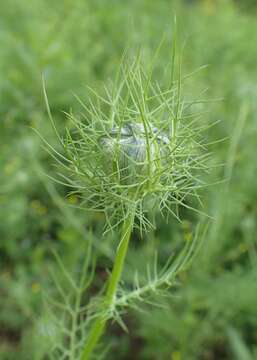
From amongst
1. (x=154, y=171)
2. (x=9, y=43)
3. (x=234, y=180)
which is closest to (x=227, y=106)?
(x=234, y=180)

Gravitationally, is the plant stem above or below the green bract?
below

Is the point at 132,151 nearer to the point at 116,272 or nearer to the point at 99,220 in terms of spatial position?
the point at 116,272

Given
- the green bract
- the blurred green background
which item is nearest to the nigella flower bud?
the green bract

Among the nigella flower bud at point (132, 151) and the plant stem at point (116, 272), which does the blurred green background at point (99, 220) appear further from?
the nigella flower bud at point (132, 151)

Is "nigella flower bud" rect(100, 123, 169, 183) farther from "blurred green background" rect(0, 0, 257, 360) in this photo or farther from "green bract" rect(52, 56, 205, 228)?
"blurred green background" rect(0, 0, 257, 360)

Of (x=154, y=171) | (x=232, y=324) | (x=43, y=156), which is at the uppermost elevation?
(x=154, y=171)

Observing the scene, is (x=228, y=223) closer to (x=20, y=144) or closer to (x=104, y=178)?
(x=20, y=144)

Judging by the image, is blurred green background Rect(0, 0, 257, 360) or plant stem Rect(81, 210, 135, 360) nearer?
plant stem Rect(81, 210, 135, 360)
